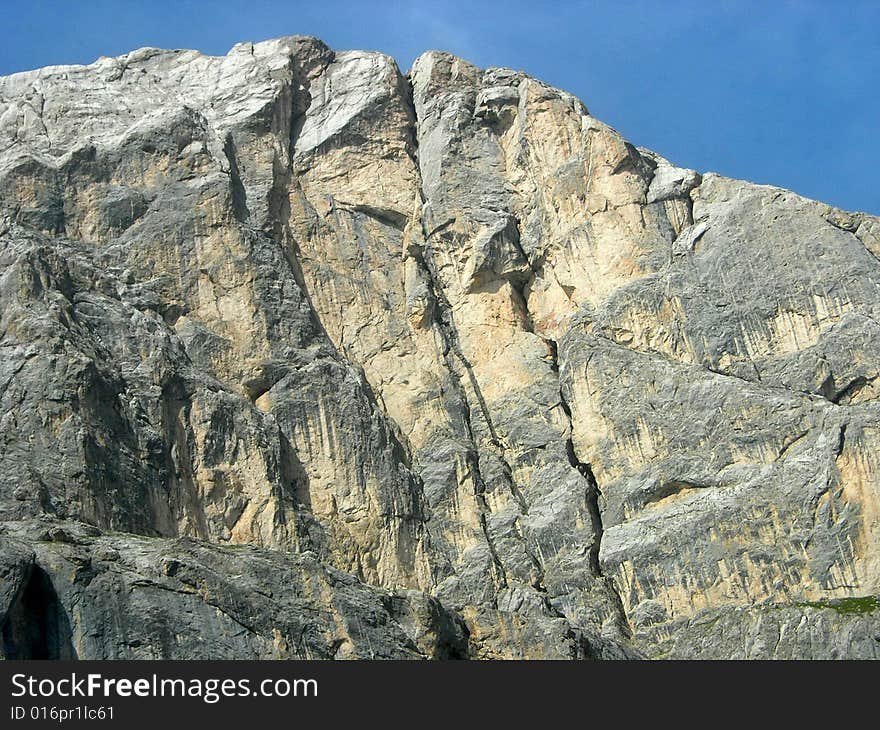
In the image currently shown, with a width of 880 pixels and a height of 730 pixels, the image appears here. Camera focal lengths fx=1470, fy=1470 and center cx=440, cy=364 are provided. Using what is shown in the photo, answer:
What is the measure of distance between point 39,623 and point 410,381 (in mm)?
25242

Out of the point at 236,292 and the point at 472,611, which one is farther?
the point at 236,292

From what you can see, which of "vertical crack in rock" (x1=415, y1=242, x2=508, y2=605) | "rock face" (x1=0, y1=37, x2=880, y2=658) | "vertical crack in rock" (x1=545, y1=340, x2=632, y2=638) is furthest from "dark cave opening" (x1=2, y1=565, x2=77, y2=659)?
"vertical crack in rock" (x1=545, y1=340, x2=632, y2=638)

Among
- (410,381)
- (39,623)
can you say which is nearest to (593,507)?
(410,381)

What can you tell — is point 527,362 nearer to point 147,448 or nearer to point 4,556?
point 147,448

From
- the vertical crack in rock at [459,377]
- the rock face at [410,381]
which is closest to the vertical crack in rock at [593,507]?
the rock face at [410,381]

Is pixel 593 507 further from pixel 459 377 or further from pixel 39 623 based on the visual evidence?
pixel 39 623

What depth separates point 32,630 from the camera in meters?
46.2

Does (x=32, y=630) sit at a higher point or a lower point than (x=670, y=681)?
higher

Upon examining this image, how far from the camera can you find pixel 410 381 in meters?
67.8

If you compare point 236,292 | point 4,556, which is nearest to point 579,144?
point 236,292

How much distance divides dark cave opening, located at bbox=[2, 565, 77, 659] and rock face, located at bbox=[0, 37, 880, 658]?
0.29ft

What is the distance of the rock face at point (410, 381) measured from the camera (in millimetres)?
53125

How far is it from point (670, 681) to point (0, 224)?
124ft

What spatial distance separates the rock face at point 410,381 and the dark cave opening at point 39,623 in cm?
9
